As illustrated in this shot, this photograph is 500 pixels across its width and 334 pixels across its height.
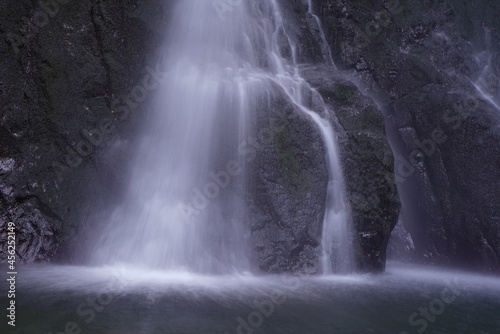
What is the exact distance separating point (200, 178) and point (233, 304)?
4.34 metres

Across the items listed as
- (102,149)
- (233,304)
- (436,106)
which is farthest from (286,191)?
(436,106)

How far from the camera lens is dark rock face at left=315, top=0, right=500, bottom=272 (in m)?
13.1

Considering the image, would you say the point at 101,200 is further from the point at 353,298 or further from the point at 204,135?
the point at 353,298

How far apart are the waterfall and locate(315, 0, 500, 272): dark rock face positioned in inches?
194

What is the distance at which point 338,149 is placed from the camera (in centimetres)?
1115

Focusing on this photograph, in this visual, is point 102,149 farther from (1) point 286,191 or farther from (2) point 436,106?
(2) point 436,106

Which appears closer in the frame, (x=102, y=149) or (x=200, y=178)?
(x=102, y=149)

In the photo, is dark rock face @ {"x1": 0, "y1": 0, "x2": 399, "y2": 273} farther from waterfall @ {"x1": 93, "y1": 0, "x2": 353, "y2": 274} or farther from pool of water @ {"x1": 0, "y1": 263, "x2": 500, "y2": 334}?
pool of water @ {"x1": 0, "y1": 263, "x2": 500, "y2": 334}

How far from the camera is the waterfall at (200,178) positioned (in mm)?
9906

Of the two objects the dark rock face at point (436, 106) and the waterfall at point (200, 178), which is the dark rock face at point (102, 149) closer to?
the waterfall at point (200, 178)

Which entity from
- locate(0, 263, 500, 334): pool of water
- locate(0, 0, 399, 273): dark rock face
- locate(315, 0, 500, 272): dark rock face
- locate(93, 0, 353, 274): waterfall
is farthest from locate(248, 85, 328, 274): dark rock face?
locate(315, 0, 500, 272): dark rock face

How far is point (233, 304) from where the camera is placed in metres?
7.05

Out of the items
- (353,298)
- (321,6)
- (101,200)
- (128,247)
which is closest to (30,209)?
(101,200)

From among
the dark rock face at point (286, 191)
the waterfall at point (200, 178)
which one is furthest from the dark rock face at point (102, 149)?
the waterfall at point (200, 178)
